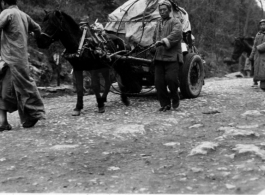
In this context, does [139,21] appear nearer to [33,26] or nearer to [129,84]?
[129,84]

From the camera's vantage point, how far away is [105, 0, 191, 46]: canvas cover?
334 inches

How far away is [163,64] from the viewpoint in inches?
290

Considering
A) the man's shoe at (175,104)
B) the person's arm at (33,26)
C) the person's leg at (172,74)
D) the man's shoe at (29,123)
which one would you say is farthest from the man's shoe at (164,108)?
the person's arm at (33,26)

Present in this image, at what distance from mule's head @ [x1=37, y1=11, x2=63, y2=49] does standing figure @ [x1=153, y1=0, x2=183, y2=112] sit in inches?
66.4

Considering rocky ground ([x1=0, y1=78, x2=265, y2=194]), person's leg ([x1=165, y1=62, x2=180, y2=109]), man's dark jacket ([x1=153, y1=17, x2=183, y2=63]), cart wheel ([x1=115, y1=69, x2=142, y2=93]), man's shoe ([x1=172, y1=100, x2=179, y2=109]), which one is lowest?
rocky ground ([x1=0, y1=78, x2=265, y2=194])

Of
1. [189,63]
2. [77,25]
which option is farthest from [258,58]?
[77,25]

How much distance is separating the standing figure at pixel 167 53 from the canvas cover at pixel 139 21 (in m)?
1.06

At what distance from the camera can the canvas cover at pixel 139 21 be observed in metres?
8.48

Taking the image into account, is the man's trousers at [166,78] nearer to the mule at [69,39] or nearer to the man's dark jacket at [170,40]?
the man's dark jacket at [170,40]

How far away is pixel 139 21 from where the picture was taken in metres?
8.77

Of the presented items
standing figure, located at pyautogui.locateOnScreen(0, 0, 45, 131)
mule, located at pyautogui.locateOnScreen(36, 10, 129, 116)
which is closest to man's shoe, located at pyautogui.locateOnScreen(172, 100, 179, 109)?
mule, located at pyautogui.locateOnScreen(36, 10, 129, 116)

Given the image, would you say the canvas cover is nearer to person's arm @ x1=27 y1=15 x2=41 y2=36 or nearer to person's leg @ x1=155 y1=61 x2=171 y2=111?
person's leg @ x1=155 y1=61 x2=171 y2=111

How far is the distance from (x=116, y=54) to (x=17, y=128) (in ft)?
7.92

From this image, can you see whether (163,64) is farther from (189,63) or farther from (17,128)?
(17,128)
